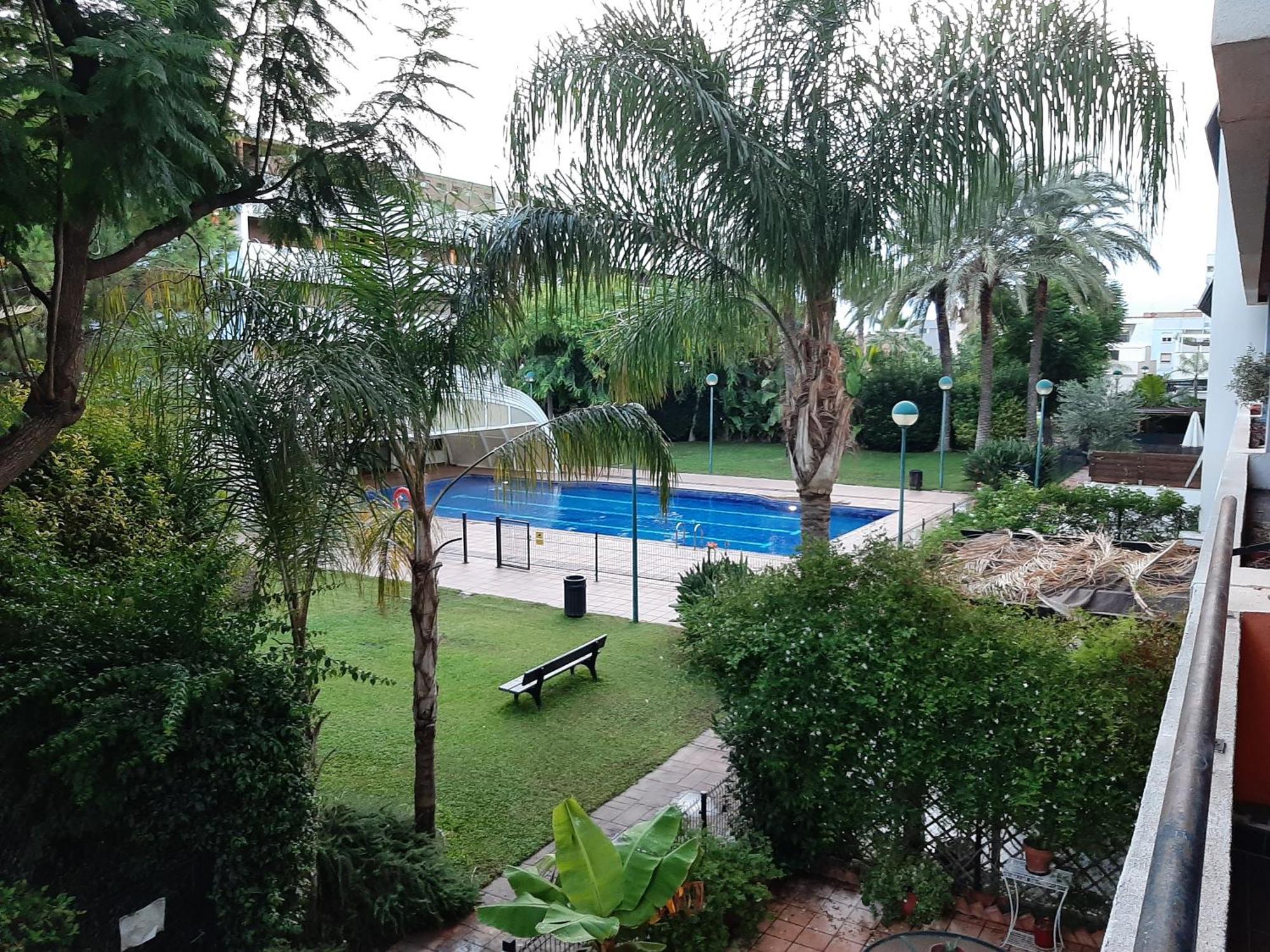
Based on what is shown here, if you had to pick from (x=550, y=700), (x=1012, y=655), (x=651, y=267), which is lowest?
(x=550, y=700)

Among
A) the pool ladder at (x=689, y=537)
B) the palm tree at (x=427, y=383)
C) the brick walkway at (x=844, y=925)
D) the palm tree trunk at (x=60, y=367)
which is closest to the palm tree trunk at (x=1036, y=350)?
the pool ladder at (x=689, y=537)

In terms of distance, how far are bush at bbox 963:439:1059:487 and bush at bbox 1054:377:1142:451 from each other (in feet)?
5.52

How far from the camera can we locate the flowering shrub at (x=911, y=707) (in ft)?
19.0

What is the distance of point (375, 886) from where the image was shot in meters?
6.51

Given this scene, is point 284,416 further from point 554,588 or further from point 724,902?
point 554,588

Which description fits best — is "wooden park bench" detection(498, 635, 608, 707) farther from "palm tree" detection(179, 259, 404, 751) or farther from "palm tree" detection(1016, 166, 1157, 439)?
"palm tree" detection(1016, 166, 1157, 439)

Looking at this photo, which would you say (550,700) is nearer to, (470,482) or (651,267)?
(651,267)

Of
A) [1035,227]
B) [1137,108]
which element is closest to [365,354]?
[1137,108]

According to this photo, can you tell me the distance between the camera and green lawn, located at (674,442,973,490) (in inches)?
1152

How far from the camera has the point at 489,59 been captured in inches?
313

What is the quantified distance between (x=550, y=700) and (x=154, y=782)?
20.8 feet

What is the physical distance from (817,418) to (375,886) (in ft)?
20.8

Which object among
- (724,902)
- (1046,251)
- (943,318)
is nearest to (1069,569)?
(724,902)

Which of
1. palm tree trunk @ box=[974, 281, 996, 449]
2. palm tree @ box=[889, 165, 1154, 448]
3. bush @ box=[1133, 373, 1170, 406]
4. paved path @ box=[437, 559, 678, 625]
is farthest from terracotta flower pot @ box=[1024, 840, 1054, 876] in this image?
bush @ box=[1133, 373, 1170, 406]
